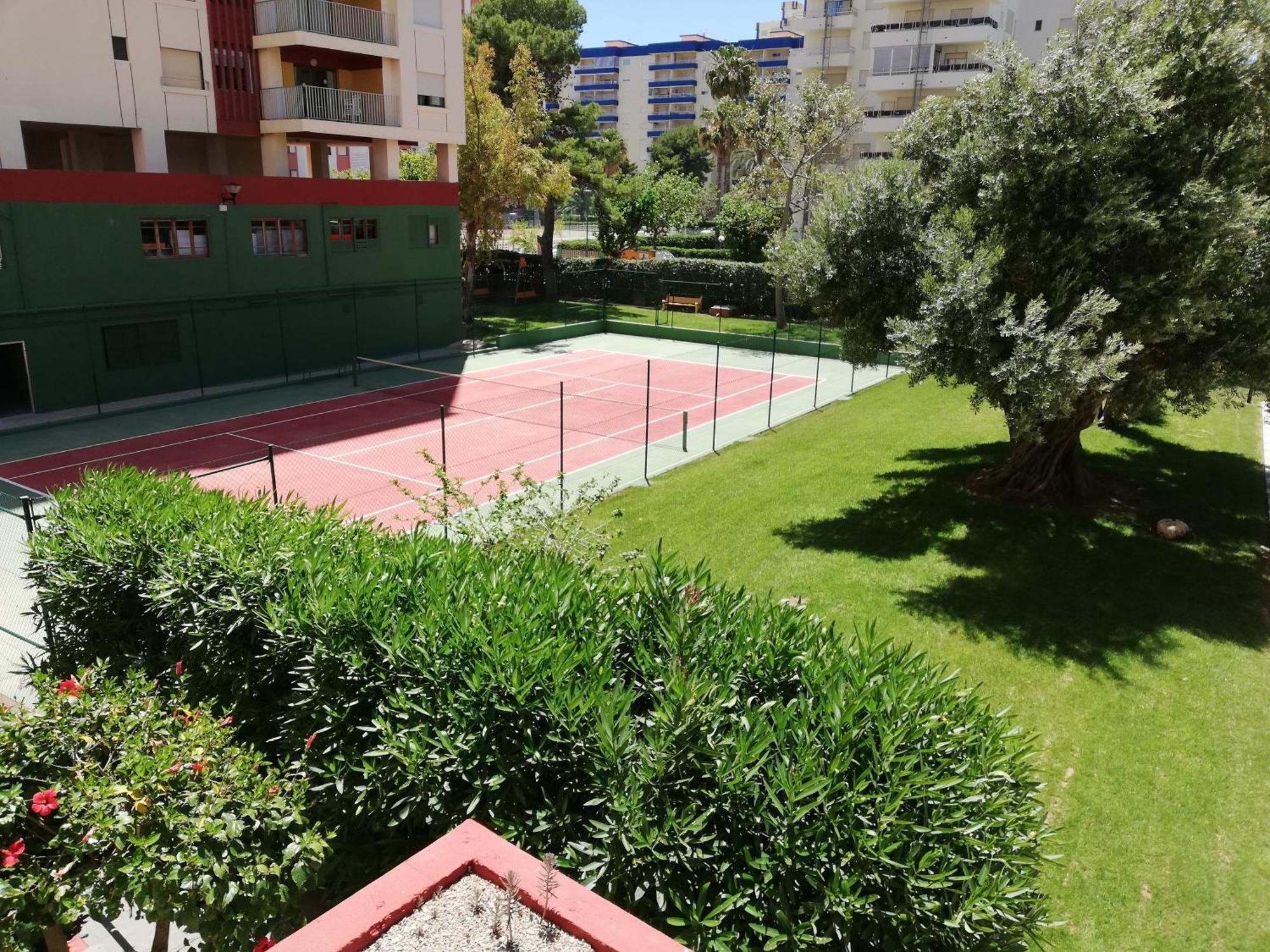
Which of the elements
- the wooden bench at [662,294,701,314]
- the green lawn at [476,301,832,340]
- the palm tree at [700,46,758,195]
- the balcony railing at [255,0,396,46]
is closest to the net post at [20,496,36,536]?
the balcony railing at [255,0,396,46]

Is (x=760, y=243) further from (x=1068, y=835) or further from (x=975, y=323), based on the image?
(x=1068, y=835)

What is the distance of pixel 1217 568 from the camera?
14414 mm

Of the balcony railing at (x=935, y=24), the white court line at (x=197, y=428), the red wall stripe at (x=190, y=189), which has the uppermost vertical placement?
the balcony railing at (x=935, y=24)

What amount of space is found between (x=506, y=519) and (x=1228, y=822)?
7963 millimetres

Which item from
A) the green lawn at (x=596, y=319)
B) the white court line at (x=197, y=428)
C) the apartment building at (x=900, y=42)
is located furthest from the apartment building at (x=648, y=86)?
the white court line at (x=197, y=428)

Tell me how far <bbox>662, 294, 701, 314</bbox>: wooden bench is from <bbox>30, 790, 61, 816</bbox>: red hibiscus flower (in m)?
42.5

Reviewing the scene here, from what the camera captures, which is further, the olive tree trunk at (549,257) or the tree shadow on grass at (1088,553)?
the olive tree trunk at (549,257)

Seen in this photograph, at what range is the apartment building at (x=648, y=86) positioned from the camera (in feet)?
483

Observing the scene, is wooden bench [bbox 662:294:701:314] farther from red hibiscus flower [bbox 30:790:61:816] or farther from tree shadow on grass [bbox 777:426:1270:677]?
red hibiscus flower [bbox 30:790:61:816]

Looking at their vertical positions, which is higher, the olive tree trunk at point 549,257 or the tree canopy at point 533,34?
the tree canopy at point 533,34

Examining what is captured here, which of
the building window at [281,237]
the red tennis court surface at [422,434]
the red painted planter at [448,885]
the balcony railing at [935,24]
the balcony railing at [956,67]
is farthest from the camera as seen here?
the balcony railing at [956,67]

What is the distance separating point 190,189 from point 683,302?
25.7 m

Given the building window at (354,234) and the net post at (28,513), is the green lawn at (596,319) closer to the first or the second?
the building window at (354,234)

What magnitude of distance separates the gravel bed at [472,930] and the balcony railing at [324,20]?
32497mm
